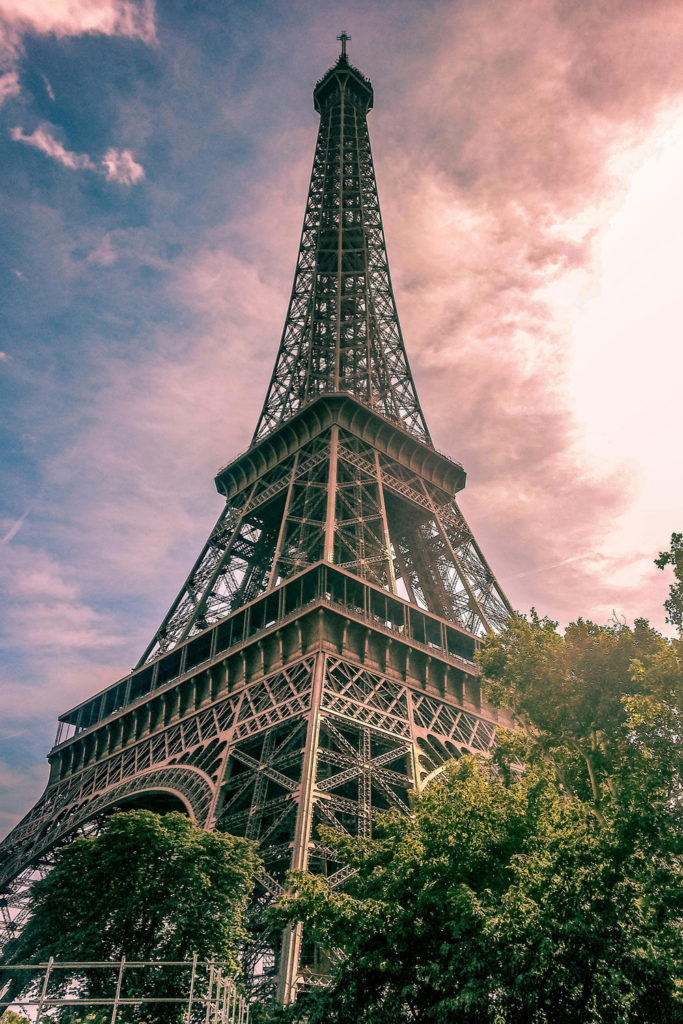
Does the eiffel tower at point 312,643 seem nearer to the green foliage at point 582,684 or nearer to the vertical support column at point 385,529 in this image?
the vertical support column at point 385,529

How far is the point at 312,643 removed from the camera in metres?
28.8

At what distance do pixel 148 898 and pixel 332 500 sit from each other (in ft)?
67.0

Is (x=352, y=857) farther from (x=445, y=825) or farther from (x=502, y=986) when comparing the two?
(x=502, y=986)

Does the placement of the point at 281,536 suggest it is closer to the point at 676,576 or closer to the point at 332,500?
the point at 332,500

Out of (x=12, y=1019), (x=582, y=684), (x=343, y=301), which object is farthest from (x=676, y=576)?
(x=343, y=301)

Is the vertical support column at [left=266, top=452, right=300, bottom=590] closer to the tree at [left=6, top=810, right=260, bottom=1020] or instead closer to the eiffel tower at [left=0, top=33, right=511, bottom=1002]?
the eiffel tower at [left=0, top=33, right=511, bottom=1002]

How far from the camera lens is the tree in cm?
1930

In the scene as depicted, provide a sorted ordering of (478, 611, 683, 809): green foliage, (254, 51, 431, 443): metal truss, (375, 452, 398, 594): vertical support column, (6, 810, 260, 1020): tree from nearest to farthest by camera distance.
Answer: (478, 611, 683, 809): green foliage
(6, 810, 260, 1020): tree
(375, 452, 398, 594): vertical support column
(254, 51, 431, 443): metal truss

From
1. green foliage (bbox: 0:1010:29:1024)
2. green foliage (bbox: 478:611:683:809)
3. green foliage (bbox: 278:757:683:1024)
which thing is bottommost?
green foliage (bbox: 0:1010:29:1024)

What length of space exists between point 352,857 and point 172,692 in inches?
798

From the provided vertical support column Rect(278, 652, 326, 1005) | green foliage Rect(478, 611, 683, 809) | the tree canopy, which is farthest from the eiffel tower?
green foliage Rect(478, 611, 683, 809)

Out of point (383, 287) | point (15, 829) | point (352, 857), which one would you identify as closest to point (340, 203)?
point (383, 287)

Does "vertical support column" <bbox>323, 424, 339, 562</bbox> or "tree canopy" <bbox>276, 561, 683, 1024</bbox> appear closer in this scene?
"tree canopy" <bbox>276, 561, 683, 1024</bbox>

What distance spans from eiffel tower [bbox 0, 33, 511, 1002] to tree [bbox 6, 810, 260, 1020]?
5.89 feet
